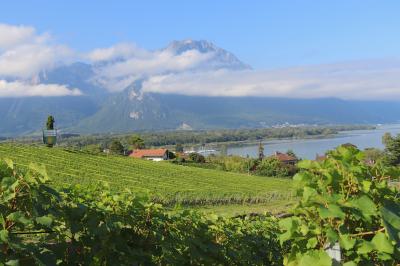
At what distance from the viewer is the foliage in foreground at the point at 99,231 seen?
2785 millimetres

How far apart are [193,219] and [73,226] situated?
5.85 feet

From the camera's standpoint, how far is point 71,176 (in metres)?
36.8

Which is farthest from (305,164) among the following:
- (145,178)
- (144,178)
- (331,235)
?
(145,178)

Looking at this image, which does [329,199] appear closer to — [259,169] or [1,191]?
[1,191]

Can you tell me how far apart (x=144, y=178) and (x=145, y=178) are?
147 millimetres

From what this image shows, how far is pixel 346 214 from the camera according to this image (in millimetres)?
3217

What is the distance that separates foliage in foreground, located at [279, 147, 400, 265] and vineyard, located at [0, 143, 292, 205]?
30.4m

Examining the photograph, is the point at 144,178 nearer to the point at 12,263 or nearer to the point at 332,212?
the point at 332,212

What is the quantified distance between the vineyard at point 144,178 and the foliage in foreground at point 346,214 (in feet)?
99.8

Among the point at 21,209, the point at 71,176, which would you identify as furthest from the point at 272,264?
the point at 71,176

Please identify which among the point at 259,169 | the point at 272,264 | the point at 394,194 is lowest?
the point at 259,169

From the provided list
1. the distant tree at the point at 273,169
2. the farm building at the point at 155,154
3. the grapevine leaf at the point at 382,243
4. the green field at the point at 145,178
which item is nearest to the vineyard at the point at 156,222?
the grapevine leaf at the point at 382,243

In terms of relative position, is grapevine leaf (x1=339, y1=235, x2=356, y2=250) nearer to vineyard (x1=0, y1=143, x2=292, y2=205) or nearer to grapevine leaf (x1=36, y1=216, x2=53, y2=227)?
grapevine leaf (x1=36, y1=216, x2=53, y2=227)

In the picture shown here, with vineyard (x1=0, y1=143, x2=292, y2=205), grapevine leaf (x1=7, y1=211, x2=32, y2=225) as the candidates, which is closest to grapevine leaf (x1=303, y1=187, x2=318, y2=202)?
grapevine leaf (x1=7, y1=211, x2=32, y2=225)
